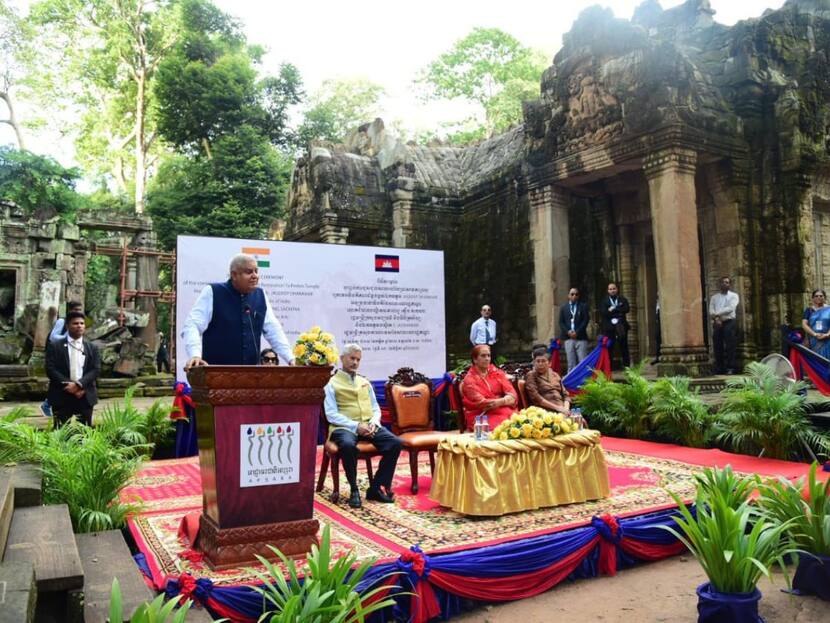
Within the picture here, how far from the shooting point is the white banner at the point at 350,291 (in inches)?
303

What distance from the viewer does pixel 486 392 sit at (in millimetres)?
6027

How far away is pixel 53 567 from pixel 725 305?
9.43 meters

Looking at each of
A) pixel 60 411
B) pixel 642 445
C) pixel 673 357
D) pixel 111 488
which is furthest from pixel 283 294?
pixel 673 357

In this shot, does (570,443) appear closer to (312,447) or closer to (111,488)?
(312,447)

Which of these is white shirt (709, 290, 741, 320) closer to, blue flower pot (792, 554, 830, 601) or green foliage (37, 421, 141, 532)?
blue flower pot (792, 554, 830, 601)

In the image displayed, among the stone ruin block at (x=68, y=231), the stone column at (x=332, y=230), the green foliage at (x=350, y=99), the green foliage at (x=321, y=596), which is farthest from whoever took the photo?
the green foliage at (x=350, y=99)

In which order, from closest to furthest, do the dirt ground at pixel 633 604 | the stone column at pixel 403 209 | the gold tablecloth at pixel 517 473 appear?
the dirt ground at pixel 633 604 < the gold tablecloth at pixel 517 473 < the stone column at pixel 403 209

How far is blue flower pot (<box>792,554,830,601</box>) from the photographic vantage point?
3.43m

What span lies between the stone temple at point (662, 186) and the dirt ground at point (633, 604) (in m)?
5.44

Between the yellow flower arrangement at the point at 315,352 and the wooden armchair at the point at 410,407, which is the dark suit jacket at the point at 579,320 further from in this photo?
the yellow flower arrangement at the point at 315,352

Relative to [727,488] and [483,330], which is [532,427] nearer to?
[727,488]

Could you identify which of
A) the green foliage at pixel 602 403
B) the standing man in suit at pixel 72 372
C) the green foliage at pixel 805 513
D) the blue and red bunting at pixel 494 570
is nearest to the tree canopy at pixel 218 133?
the standing man in suit at pixel 72 372

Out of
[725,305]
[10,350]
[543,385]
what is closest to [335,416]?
[543,385]

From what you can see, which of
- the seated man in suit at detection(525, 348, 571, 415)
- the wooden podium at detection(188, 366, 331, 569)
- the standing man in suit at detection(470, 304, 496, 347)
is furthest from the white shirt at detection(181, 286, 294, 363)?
the standing man in suit at detection(470, 304, 496, 347)
